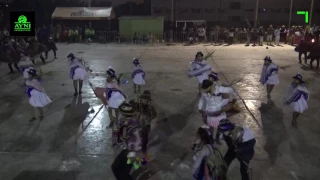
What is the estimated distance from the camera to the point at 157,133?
8.22 meters

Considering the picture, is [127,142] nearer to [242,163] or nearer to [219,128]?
[219,128]

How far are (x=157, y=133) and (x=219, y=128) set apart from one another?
3112 mm

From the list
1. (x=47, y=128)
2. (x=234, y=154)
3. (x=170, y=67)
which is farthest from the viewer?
(x=170, y=67)

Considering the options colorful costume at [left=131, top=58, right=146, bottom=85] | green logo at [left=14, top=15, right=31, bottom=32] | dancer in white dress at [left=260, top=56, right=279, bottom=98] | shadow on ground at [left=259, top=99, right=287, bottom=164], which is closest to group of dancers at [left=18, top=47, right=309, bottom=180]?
shadow on ground at [left=259, top=99, right=287, bottom=164]

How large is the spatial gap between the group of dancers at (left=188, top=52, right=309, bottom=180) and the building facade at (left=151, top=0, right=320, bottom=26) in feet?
75.2

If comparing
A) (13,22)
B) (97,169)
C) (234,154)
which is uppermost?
(13,22)

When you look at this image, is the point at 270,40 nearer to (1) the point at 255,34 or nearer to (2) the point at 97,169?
(1) the point at 255,34

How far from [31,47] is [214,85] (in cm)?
1311

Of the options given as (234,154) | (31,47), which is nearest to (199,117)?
(234,154)

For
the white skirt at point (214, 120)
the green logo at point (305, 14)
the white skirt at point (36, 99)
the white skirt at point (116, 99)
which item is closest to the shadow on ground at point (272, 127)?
the white skirt at point (214, 120)

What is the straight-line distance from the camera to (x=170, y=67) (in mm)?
17109

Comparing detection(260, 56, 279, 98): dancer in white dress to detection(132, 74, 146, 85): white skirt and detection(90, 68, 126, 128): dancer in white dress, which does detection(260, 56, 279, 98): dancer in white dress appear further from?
detection(90, 68, 126, 128): dancer in white dress

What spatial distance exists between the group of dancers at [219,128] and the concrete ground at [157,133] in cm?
68

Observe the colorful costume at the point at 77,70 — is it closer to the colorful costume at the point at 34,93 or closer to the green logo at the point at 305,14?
the colorful costume at the point at 34,93
